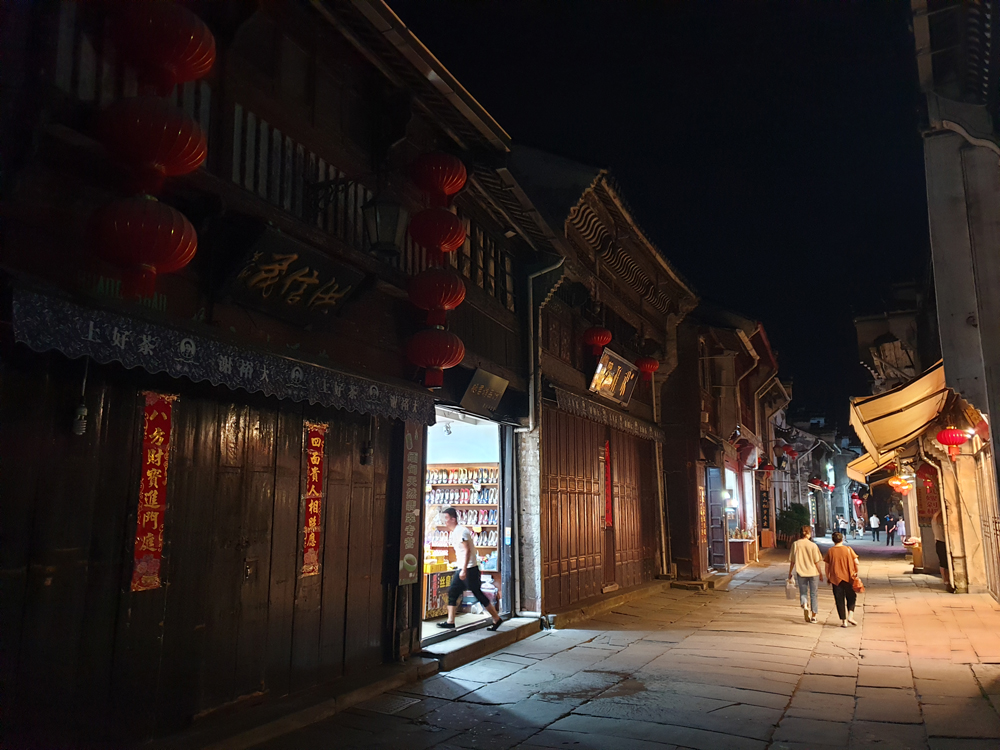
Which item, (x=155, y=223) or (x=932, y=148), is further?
(x=932, y=148)

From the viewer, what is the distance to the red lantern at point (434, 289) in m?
8.14

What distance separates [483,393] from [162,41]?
21.6 ft

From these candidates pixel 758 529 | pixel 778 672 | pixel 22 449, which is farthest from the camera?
pixel 758 529

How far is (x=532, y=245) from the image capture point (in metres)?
12.2

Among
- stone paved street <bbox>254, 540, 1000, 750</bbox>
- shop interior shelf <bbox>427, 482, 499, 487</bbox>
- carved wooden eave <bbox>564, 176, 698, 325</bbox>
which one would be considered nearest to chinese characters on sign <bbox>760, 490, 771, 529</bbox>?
carved wooden eave <bbox>564, 176, 698, 325</bbox>

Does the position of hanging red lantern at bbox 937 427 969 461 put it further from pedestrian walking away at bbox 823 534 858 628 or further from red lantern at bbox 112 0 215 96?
red lantern at bbox 112 0 215 96

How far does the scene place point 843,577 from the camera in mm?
12227

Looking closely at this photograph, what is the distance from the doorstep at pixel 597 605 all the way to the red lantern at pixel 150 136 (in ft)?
30.5

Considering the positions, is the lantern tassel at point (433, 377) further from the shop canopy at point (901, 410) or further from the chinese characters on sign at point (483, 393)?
the shop canopy at point (901, 410)

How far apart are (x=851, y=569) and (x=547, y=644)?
5.80 meters

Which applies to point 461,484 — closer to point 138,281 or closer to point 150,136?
point 138,281

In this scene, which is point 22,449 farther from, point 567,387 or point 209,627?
point 567,387

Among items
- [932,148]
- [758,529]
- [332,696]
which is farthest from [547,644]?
[758,529]

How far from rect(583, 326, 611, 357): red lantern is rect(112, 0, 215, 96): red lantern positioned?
10.2 metres
